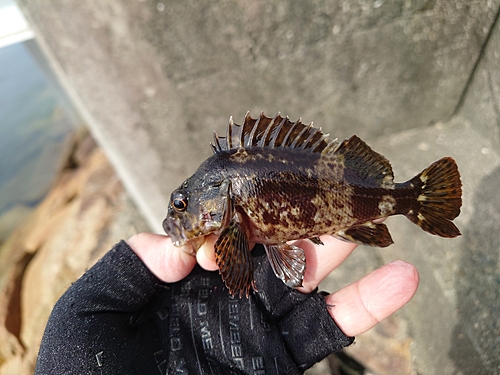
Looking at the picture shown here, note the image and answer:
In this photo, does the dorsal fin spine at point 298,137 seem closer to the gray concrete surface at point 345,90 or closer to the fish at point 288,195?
the fish at point 288,195

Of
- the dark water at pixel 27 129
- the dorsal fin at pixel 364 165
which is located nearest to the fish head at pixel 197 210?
the dorsal fin at pixel 364 165

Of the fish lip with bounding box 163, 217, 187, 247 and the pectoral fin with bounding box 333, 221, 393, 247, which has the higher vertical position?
the fish lip with bounding box 163, 217, 187, 247

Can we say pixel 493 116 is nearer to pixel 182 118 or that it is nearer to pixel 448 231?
pixel 448 231

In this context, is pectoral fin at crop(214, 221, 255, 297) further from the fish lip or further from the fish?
the fish lip

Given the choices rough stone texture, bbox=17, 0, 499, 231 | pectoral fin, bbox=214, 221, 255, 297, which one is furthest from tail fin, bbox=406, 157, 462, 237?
rough stone texture, bbox=17, 0, 499, 231

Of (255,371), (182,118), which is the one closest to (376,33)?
(182,118)

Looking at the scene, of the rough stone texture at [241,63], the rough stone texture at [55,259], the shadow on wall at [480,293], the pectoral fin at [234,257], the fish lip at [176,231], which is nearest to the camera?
the pectoral fin at [234,257]
